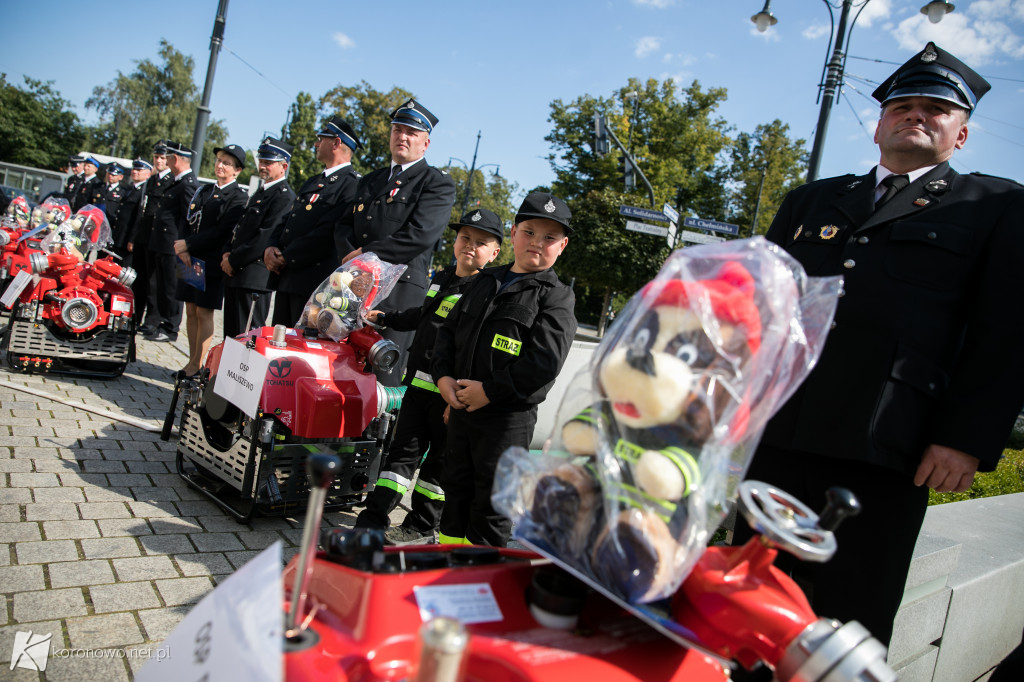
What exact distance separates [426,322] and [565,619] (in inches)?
109

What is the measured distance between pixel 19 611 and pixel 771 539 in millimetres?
2639

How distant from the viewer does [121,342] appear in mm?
6293

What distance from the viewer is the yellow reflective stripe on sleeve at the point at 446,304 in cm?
387

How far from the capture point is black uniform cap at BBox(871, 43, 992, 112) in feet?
6.76

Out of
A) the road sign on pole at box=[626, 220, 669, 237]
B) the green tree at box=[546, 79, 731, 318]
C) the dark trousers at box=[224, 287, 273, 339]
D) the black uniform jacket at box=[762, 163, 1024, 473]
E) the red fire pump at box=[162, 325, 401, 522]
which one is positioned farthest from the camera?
the green tree at box=[546, 79, 731, 318]

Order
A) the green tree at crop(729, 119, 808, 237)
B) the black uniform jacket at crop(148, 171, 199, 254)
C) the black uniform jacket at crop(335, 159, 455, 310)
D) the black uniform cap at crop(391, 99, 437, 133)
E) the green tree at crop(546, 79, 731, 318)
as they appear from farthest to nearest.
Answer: the green tree at crop(729, 119, 808, 237), the green tree at crop(546, 79, 731, 318), the black uniform jacket at crop(148, 171, 199, 254), the black uniform cap at crop(391, 99, 437, 133), the black uniform jacket at crop(335, 159, 455, 310)

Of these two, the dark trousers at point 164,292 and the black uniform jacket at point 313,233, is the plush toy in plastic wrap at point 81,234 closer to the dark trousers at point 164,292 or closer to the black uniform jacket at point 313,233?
the dark trousers at point 164,292

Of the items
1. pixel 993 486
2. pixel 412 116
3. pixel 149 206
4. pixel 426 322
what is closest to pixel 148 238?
pixel 149 206

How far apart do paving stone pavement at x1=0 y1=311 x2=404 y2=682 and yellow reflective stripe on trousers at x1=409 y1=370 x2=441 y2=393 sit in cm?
102

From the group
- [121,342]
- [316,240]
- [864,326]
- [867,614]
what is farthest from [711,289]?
[121,342]

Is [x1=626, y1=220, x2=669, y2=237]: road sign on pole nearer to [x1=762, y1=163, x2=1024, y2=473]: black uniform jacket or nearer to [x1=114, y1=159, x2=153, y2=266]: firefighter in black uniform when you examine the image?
[x1=114, y1=159, x2=153, y2=266]: firefighter in black uniform

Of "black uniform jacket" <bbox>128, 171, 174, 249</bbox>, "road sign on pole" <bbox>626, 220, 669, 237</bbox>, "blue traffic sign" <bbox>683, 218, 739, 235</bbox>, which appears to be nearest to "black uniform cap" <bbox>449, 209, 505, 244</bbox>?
"black uniform jacket" <bbox>128, 171, 174, 249</bbox>

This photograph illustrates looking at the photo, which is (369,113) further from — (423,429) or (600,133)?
(423,429)

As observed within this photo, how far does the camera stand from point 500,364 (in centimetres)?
318
